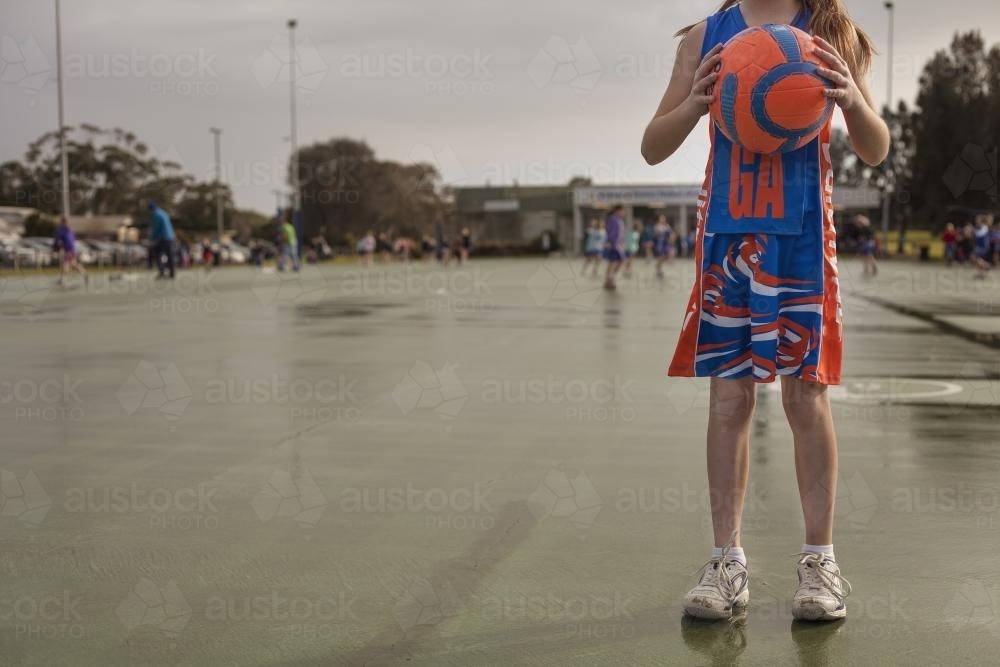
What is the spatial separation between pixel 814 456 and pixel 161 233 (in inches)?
920

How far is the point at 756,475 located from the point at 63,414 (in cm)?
411

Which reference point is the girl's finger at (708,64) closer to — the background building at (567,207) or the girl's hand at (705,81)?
the girl's hand at (705,81)

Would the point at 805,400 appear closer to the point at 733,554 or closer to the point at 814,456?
the point at 814,456

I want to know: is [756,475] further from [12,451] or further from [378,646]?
[12,451]

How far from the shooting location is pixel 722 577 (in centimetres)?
296

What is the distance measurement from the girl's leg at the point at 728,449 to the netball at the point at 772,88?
0.68 metres

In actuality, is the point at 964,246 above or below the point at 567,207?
below

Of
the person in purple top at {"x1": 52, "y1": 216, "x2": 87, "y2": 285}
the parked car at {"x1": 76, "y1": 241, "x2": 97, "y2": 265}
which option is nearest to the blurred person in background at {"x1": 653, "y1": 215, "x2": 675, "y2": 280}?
the person in purple top at {"x1": 52, "y1": 216, "x2": 87, "y2": 285}

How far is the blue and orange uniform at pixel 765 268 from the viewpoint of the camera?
2928 mm

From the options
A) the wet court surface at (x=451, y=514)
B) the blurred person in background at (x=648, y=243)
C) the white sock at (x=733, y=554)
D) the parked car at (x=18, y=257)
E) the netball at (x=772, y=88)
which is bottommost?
the wet court surface at (x=451, y=514)

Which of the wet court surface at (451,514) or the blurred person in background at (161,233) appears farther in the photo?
the blurred person in background at (161,233)

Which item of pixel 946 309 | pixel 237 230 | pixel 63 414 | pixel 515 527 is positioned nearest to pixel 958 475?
pixel 515 527

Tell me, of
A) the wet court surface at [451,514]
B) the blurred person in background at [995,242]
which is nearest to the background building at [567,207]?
the blurred person in background at [995,242]

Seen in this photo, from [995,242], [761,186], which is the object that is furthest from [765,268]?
[995,242]
